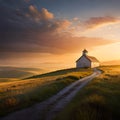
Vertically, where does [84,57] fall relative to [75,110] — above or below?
above

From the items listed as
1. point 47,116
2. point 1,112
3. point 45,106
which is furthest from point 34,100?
point 47,116

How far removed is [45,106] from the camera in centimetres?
1636

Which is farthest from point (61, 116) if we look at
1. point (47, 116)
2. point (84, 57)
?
point (84, 57)

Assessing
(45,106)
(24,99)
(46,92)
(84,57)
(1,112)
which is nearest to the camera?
(1,112)

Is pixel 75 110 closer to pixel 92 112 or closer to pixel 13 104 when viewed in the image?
pixel 92 112

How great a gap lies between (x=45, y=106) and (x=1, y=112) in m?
3.76

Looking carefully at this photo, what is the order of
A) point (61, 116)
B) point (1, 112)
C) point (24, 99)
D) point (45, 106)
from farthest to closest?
1. point (24, 99)
2. point (45, 106)
3. point (1, 112)
4. point (61, 116)

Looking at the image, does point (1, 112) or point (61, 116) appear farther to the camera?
point (1, 112)

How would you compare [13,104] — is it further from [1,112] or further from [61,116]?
[61,116]

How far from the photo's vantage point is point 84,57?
99125 mm

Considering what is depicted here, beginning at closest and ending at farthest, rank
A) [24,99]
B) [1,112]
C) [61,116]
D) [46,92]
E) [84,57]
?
[61,116] < [1,112] < [24,99] < [46,92] < [84,57]

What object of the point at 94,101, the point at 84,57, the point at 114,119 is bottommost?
the point at 114,119

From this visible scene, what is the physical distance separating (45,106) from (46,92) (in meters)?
5.97

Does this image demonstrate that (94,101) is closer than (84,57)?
Yes
